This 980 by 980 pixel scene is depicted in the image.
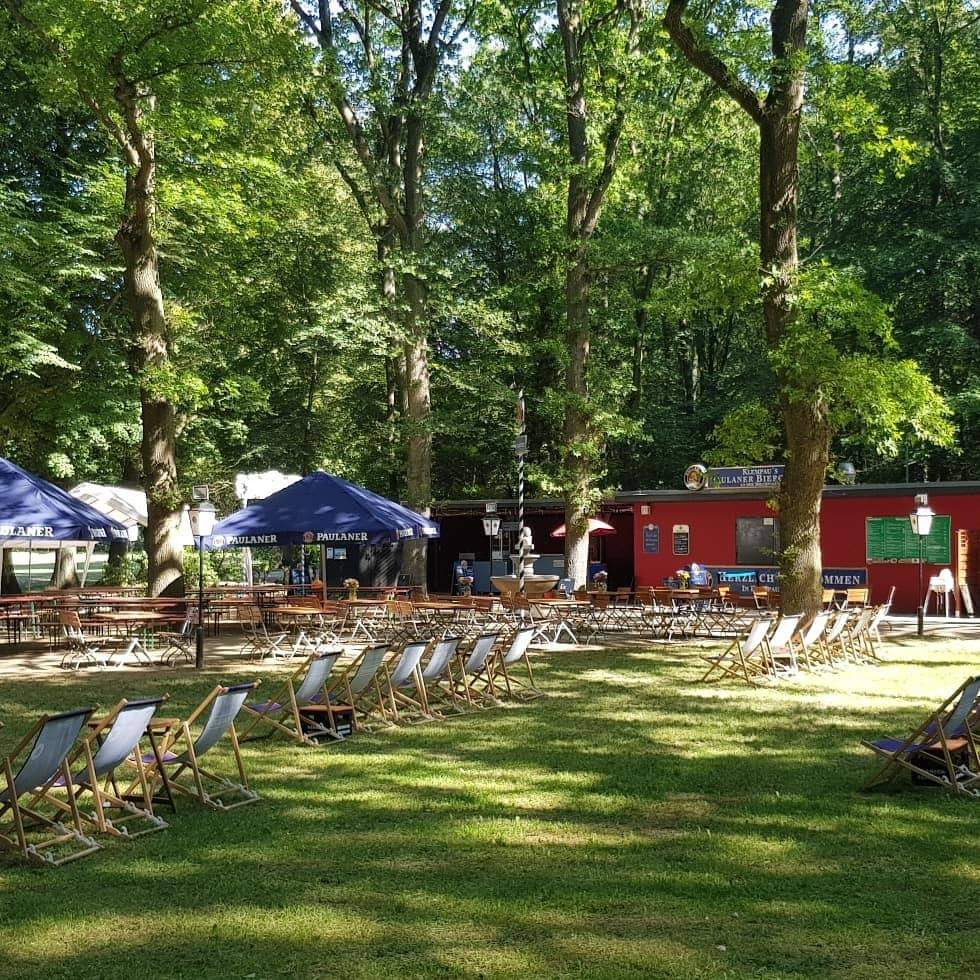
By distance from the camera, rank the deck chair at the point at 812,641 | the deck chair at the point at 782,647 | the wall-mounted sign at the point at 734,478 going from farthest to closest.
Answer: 1. the wall-mounted sign at the point at 734,478
2. the deck chair at the point at 812,641
3. the deck chair at the point at 782,647

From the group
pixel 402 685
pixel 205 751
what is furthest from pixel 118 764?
pixel 402 685

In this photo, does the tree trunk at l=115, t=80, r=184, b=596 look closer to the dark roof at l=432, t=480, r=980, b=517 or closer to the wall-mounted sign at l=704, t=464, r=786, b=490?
the dark roof at l=432, t=480, r=980, b=517

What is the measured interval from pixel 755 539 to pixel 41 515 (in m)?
15.4

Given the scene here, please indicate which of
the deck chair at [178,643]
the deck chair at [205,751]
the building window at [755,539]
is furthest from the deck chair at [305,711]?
the building window at [755,539]

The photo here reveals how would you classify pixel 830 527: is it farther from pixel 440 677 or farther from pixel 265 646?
pixel 440 677

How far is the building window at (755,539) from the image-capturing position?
2433 cm

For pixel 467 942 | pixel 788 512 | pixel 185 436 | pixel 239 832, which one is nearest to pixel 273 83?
pixel 788 512

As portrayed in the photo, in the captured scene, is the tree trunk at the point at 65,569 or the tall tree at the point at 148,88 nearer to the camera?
the tall tree at the point at 148,88

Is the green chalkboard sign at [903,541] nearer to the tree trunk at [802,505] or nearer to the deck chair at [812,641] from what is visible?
the tree trunk at [802,505]

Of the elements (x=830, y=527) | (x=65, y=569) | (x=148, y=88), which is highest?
(x=148, y=88)

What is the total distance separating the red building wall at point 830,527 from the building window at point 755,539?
13 centimetres

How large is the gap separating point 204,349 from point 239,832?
21.6m

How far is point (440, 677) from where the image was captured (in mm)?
10859

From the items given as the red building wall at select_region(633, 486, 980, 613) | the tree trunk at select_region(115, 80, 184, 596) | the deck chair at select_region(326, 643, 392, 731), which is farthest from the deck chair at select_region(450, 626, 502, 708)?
the red building wall at select_region(633, 486, 980, 613)
